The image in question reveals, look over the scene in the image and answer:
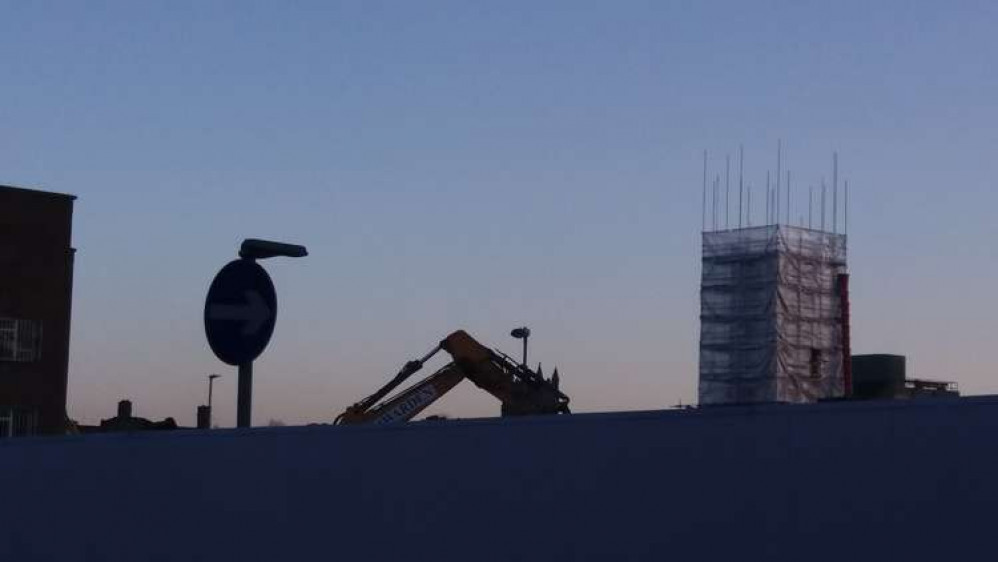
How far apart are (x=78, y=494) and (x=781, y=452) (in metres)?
6.26

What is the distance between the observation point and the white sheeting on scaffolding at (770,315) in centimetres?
4716

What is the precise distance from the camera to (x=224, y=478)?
36.3 feet

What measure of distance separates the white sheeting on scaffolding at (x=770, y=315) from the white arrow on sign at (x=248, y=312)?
3583 centimetres

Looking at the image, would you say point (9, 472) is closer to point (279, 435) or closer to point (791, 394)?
point (279, 435)

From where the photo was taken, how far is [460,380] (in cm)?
3369

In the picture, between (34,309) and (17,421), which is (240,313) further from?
(34,309)

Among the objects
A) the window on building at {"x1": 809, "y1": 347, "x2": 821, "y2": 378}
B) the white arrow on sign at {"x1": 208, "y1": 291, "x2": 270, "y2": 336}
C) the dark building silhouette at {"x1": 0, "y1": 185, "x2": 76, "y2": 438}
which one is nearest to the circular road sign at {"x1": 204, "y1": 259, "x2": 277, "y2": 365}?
the white arrow on sign at {"x1": 208, "y1": 291, "x2": 270, "y2": 336}

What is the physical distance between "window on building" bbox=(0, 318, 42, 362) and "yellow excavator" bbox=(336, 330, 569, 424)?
44.0 ft

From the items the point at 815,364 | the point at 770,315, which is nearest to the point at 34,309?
the point at 770,315

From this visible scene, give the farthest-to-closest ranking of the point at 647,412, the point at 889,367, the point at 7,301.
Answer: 1. the point at 7,301
2. the point at 889,367
3. the point at 647,412

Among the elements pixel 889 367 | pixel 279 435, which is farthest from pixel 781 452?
pixel 889 367

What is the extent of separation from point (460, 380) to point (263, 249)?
21597mm

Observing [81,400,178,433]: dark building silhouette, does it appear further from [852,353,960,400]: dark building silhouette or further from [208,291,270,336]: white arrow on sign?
[852,353,960,400]: dark building silhouette

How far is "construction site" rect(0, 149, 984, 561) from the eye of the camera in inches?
289
